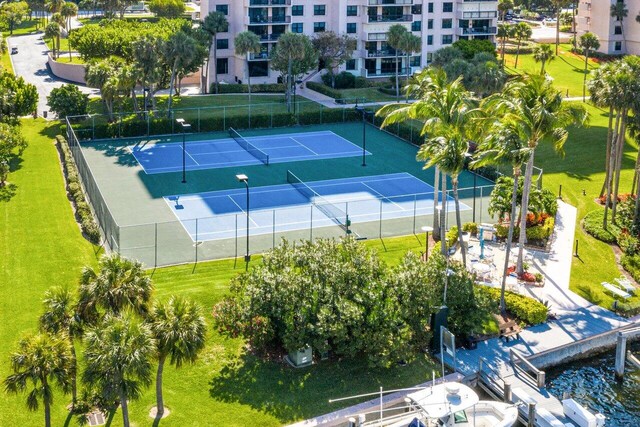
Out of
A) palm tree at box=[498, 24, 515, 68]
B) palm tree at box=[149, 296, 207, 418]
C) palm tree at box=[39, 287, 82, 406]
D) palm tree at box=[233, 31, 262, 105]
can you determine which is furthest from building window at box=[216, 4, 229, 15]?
palm tree at box=[149, 296, 207, 418]

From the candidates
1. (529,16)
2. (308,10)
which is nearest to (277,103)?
(308,10)

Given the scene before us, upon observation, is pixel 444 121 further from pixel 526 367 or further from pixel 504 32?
pixel 504 32

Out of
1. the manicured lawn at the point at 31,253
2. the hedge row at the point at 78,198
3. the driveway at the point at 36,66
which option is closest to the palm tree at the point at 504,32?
the driveway at the point at 36,66

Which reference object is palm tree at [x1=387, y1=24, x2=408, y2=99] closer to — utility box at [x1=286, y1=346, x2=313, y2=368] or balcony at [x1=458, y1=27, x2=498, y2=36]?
balcony at [x1=458, y1=27, x2=498, y2=36]

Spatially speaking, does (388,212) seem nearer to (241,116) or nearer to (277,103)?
(241,116)

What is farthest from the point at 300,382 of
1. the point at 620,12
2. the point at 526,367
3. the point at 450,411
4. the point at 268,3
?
the point at 620,12

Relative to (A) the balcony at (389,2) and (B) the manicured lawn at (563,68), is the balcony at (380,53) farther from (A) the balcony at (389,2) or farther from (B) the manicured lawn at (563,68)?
(B) the manicured lawn at (563,68)
